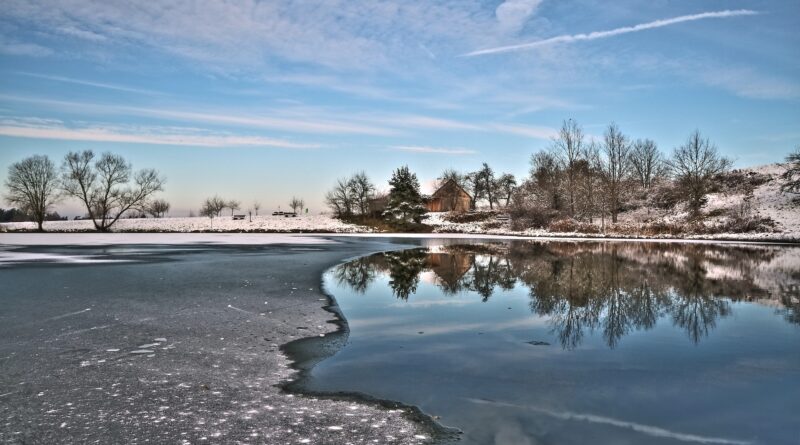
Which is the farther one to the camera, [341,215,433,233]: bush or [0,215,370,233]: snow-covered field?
[0,215,370,233]: snow-covered field

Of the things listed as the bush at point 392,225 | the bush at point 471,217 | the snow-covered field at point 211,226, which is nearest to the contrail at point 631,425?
the bush at point 392,225

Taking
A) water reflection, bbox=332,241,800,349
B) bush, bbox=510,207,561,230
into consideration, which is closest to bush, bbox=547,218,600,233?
bush, bbox=510,207,561,230

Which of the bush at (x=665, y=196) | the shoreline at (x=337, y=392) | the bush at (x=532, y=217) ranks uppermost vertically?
the bush at (x=665, y=196)

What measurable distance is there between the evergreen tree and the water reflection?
46.7 m

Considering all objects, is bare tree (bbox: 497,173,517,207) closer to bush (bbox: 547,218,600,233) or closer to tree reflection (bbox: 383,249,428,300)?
bush (bbox: 547,218,600,233)

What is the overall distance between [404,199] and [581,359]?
64.6 metres

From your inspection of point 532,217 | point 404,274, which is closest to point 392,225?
point 532,217

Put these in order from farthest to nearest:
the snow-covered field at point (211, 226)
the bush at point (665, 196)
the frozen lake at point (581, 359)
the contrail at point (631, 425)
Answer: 1. the snow-covered field at point (211, 226)
2. the bush at point (665, 196)
3. the frozen lake at point (581, 359)
4. the contrail at point (631, 425)

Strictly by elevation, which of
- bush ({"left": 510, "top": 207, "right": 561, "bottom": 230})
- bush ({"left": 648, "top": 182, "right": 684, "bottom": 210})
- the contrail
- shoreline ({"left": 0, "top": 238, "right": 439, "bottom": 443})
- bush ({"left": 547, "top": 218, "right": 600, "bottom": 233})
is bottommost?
the contrail

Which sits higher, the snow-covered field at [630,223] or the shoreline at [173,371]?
the snow-covered field at [630,223]

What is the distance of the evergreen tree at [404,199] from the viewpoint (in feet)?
234

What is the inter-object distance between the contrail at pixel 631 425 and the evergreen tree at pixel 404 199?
216 feet

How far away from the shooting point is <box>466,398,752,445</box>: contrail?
4332mm

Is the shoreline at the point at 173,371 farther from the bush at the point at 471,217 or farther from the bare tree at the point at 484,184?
the bare tree at the point at 484,184
